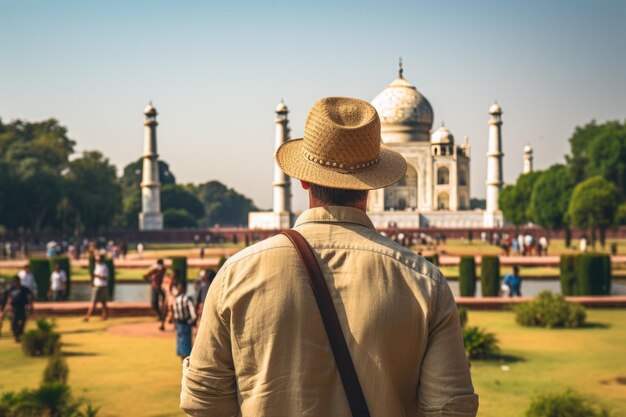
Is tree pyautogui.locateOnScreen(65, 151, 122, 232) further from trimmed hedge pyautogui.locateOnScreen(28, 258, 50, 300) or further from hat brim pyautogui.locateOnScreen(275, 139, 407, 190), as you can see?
hat brim pyautogui.locateOnScreen(275, 139, 407, 190)

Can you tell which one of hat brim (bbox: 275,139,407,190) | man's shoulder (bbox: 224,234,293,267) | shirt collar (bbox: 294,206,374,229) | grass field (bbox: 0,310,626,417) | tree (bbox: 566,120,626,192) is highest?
tree (bbox: 566,120,626,192)

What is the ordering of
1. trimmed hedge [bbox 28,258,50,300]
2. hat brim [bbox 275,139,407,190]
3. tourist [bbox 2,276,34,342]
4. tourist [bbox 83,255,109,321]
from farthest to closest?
trimmed hedge [bbox 28,258,50,300], tourist [bbox 83,255,109,321], tourist [bbox 2,276,34,342], hat brim [bbox 275,139,407,190]

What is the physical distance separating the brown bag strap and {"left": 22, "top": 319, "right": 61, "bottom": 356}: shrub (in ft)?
23.1

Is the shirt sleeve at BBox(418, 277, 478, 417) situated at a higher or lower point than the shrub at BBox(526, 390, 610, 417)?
higher

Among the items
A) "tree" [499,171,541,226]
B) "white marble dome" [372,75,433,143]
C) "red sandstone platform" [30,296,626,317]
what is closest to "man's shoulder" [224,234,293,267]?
"red sandstone platform" [30,296,626,317]

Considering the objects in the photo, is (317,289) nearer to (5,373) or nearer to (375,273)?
(375,273)

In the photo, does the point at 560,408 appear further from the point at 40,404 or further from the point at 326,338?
the point at 326,338

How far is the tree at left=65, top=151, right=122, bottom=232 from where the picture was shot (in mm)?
41156

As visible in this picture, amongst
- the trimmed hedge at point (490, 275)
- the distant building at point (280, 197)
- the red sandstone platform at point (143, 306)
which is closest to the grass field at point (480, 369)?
the red sandstone platform at point (143, 306)

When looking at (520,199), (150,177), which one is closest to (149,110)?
(150,177)

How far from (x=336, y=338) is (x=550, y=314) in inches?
354

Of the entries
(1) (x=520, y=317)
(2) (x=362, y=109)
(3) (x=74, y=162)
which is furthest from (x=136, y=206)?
(2) (x=362, y=109)

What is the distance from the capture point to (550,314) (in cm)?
1032

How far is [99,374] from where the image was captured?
294 inches
